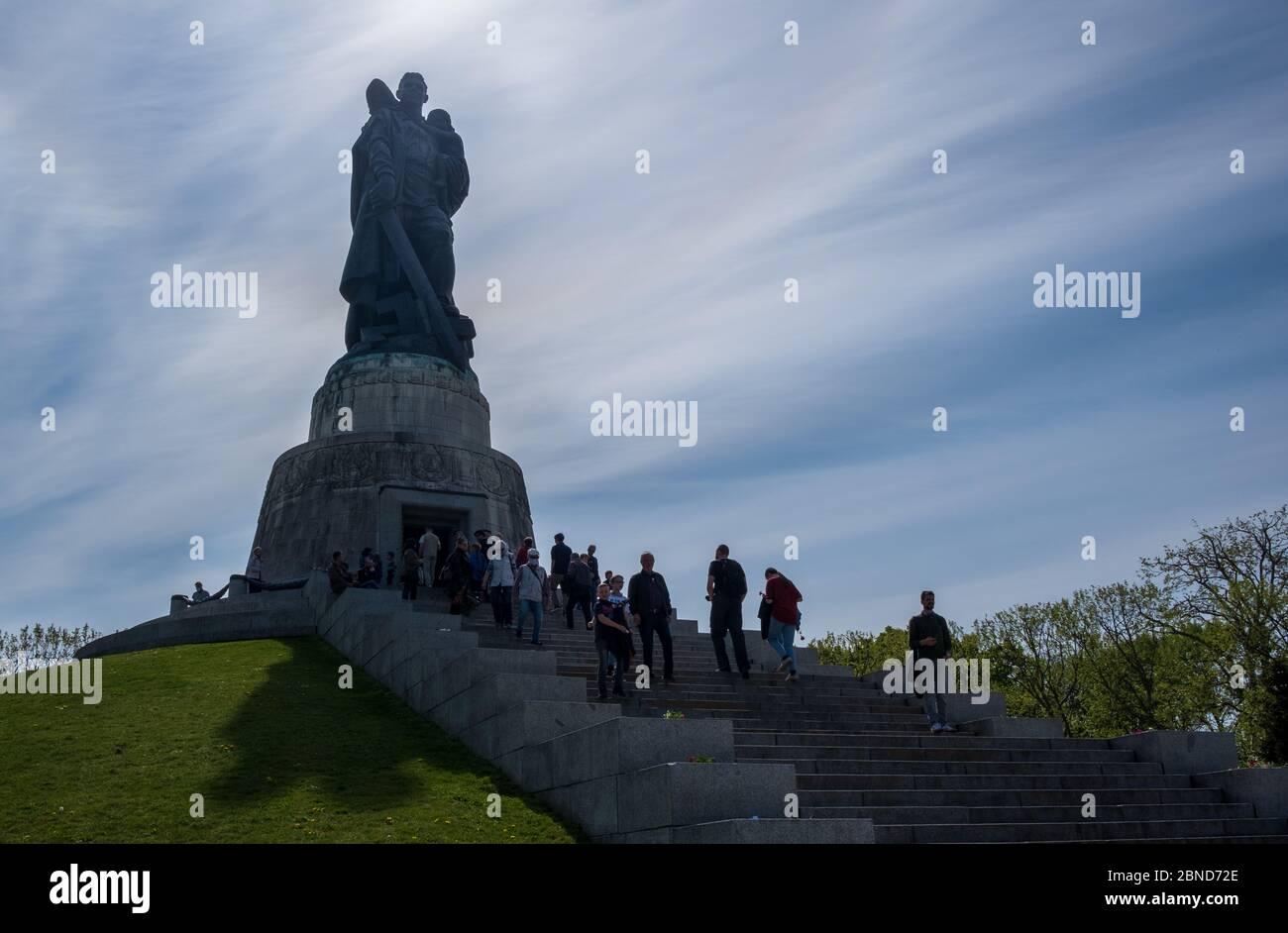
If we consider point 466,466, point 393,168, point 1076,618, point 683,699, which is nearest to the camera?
point 683,699

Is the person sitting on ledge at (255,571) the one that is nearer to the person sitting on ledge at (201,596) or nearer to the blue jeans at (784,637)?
the person sitting on ledge at (201,596)

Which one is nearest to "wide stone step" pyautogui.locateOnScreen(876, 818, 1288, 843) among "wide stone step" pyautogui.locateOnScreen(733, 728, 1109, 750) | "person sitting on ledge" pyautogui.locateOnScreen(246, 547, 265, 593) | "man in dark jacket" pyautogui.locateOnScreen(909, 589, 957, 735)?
"wide stone step" pyautogui.locateOnScreen(733, 728, 1109, 750)

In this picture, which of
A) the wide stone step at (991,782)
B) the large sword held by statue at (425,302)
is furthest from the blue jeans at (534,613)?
the large sword held by statue at (425,302)

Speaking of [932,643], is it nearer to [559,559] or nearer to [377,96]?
[559,559]

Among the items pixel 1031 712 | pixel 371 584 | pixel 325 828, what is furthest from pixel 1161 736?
pixel 1031 712

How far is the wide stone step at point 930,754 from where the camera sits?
44.5 ft

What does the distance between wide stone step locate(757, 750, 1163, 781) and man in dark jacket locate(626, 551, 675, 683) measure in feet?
9.41

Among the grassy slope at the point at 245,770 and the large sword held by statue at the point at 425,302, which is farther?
the large sword held by statue at the point at 425,302

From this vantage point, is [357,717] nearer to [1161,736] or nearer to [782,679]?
[782,679]

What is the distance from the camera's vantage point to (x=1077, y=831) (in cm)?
A: 1209

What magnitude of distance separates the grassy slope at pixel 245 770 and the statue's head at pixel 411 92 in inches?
922

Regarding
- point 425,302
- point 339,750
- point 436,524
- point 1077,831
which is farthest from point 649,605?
point 425,302
